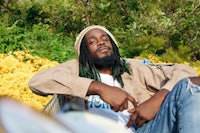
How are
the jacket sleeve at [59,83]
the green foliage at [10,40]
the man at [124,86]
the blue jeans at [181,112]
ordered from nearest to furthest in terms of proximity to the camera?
the blue jeans at [181,112], the man at [124,86], the jacket sleeve at [59,83], the green foliage at [10,40]

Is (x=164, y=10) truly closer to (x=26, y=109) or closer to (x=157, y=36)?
(x=157, y=36)

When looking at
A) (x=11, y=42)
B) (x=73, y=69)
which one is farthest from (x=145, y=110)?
(x=11, y=42)

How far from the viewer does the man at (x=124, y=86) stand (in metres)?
2.16

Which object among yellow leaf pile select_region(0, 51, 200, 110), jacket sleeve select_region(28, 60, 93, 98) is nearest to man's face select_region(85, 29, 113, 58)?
jacket sleeve select_region(28, 60, 93, 98)

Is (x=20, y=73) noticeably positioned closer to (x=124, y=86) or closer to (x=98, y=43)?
(x=98, y=43)

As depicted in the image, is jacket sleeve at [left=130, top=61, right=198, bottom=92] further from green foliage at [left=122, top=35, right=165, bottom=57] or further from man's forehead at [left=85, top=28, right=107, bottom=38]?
green foliage at [left=122, top=35, right=165, bottom=57]

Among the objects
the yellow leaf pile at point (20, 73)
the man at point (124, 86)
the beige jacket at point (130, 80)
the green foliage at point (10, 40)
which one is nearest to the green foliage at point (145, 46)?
the yellow leaf pile at point (20, 73)

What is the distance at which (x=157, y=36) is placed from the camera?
8.23m

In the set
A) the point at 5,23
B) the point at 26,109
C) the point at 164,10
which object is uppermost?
the point at 26,109

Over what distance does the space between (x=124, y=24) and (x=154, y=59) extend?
1.90 m

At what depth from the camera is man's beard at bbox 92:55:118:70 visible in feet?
9.93

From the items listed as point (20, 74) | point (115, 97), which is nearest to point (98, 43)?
point (115, 97)

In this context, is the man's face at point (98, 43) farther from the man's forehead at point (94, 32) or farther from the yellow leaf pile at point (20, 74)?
the yellow leaf pile at point (20, 74)

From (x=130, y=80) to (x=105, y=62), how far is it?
184 millimetres
